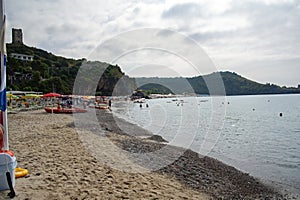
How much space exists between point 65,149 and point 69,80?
69.4m

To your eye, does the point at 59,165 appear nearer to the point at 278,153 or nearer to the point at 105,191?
the point at 105,191

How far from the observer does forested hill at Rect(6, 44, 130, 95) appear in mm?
52856

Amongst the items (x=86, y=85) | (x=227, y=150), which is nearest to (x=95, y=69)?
(x=86, y=85)

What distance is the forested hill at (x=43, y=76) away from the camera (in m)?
52.9

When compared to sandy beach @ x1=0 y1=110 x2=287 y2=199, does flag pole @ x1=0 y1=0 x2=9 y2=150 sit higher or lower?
higher

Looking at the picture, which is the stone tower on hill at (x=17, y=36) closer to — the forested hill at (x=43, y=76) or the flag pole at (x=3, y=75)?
the forested hill at (x=43, y=76)

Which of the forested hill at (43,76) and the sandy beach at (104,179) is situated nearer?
the sandy beach at (104,179)

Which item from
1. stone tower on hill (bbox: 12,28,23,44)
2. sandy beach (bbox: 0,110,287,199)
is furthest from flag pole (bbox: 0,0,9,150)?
stone tower on hill (bbox: 12,28,23,44)

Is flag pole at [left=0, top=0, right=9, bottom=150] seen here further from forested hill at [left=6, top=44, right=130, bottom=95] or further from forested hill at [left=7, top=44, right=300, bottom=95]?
forested hill at [left=6, top=44, right=130, bottom=95]

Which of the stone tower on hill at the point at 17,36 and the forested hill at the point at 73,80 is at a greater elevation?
the stone tower on hill at the point at 17,36

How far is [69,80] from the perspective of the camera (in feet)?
241

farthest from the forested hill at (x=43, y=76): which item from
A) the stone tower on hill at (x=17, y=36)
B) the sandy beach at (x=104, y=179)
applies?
the sandy beach at (x=104, y=179)

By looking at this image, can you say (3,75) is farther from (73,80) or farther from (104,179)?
(73,80)

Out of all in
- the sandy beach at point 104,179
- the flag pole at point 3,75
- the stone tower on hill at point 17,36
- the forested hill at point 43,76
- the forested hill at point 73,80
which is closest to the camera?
the flag pole at point 3,75
